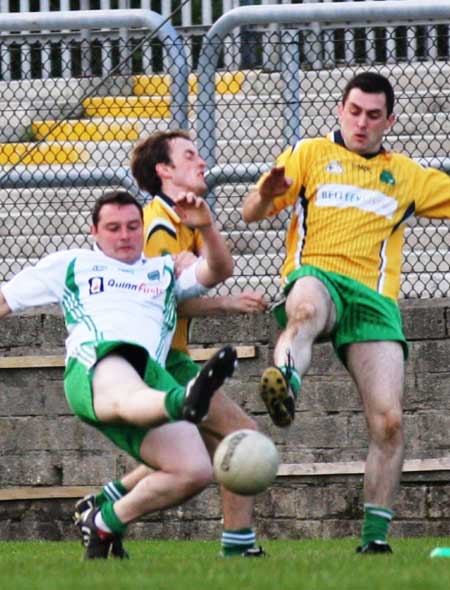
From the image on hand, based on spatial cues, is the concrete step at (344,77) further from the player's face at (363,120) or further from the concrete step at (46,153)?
the player's face at (363,120)

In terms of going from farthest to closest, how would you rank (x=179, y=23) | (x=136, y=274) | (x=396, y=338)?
1. (x=179, y=23)
2. (x=396, y=338)
3. (x=136, y=274)

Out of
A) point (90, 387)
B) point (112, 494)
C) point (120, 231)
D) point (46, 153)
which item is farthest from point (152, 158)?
point (46, 153)

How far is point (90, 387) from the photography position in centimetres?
809

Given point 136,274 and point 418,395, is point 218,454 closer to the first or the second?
point 136,274

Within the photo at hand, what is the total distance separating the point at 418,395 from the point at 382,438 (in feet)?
10.7

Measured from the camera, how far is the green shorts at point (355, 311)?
8.94 meters

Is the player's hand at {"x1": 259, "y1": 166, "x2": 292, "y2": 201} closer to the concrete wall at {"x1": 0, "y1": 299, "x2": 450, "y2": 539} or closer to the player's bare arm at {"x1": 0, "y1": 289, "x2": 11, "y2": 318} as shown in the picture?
the player's bare arm at {"x1": 0, "y1": 289, "x2": 11, "y2": 318}

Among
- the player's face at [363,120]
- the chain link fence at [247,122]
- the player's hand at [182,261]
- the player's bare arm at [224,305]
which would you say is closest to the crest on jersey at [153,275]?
the player's hand at [182,261]

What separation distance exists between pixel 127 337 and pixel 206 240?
1.83ft

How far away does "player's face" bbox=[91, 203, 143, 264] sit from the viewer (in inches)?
332

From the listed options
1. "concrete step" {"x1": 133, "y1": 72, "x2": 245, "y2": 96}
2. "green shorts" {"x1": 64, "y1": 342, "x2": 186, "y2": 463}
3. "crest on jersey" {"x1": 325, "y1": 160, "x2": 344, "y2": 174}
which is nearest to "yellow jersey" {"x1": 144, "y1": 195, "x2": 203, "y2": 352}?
"green shorts" {"x1": 64, "y1": 342, "x2": 186, "y2": 463}

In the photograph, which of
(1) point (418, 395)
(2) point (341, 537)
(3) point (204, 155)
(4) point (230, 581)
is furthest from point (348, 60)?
(4) point (230, 581)

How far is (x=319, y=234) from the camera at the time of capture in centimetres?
912

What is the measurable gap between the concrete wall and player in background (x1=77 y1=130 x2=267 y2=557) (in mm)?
3129
